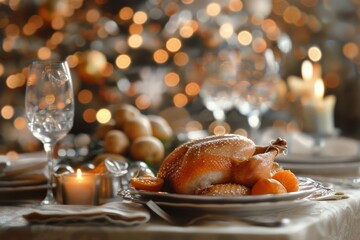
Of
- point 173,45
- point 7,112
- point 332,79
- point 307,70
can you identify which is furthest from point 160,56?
point 307,70

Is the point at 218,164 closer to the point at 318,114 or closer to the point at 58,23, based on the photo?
the point at 318,114

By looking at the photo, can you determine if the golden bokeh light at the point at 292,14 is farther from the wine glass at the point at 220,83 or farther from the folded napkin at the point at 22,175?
the folded napkin at the point at 22,175

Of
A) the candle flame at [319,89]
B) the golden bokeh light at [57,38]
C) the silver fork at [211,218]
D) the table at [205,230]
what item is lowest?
the table at [205,230]

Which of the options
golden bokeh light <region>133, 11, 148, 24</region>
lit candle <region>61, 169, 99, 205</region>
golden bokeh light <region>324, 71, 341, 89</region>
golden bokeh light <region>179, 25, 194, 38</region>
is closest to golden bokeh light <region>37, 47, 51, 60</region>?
golden bokeh light <region>133, 11, 148, 24</region>

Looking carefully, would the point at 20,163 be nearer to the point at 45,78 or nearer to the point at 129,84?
the point at 45,78

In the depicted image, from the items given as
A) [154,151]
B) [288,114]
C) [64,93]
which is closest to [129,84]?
[288,114]

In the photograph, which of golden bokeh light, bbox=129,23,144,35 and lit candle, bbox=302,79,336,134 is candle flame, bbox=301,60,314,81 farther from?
golden bokeh light, bbox=129,23,144,35

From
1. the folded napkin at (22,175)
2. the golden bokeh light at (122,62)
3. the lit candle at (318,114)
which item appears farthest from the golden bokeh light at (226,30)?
the folded napkin at (22,175)
